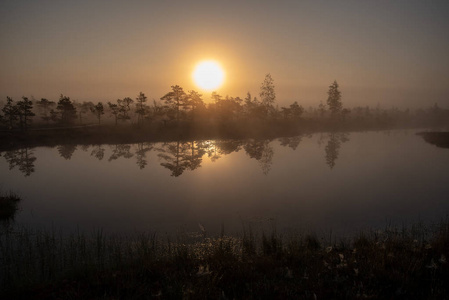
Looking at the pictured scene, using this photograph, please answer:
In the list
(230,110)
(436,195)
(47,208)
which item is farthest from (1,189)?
(230,110)

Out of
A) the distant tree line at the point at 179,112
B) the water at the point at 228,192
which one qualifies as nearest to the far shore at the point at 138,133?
the distant tree line at the point at 179,112

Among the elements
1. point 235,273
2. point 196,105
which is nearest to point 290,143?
point 196,105

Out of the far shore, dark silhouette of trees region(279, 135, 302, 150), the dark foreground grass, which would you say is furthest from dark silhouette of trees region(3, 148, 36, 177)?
dark silhouette of trees region(279, 135, 302, 150)

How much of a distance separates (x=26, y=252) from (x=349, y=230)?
1526 centimetres

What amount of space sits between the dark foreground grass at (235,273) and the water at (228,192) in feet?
13.9

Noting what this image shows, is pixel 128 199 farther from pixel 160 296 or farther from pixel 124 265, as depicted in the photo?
pixel 160 296

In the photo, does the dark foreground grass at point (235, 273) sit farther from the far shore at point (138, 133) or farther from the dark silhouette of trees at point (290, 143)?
the far shore at point (138, 133)

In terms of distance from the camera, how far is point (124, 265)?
32.8ft

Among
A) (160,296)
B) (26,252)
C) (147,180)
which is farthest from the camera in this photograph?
(147,180)

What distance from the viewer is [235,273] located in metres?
8.75

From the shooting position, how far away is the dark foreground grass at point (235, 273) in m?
7.42

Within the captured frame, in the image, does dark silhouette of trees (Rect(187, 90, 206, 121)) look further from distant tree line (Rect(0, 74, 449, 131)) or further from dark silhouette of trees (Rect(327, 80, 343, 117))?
dark silhouette of trees (Rect(327, 80, 343, 117))

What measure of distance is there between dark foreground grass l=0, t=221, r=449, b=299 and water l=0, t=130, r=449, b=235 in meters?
4.24

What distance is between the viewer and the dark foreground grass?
7.42 m
